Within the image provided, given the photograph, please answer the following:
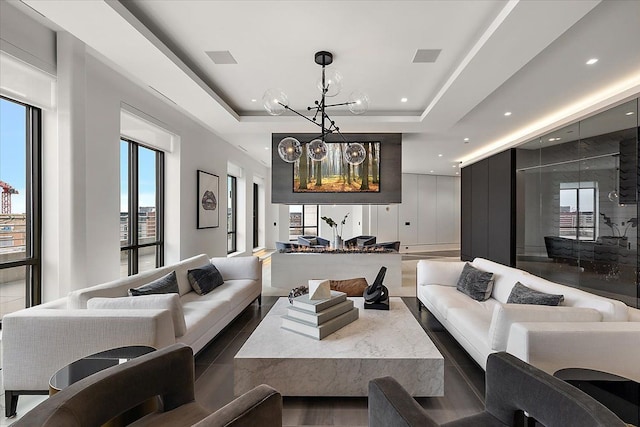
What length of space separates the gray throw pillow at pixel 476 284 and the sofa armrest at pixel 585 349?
173 centimetres

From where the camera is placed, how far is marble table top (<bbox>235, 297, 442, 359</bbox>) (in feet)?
7.21

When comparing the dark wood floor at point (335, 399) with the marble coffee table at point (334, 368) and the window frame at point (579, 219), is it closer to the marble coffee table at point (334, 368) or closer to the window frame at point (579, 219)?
the marble coffee table at point (334, 368)

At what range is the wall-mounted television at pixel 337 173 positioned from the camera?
20.4ft

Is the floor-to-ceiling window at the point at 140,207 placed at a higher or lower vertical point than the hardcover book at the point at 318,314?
higher

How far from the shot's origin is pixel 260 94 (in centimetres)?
457

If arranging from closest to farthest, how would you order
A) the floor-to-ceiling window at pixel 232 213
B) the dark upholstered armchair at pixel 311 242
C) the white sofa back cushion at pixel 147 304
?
the white sofa back cushion at pixel 147 304 → the dark upholstered armchair at pixel 311 242 → the floor-to-ceiling window at pixel 232 213

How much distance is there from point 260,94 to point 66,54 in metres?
2.18

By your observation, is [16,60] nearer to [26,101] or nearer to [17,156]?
[26,101]

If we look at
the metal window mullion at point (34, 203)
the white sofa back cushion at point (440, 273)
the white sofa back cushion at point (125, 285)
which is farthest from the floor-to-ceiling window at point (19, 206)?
the white sofa back cushion at point (440, 273)

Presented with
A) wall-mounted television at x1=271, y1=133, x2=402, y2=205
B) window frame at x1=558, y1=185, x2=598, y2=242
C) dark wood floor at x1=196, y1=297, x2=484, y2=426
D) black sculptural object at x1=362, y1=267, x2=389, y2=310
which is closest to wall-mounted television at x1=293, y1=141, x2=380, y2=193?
wall-mounted television at x1=271, y1=133, x2=402, y2=205

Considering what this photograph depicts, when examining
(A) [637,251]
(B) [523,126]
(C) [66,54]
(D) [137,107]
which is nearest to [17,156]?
(C) [66,54]

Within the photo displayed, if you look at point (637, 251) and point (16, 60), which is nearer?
point (16, 60)

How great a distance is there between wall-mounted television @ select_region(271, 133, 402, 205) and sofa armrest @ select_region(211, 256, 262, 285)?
76.4 inches

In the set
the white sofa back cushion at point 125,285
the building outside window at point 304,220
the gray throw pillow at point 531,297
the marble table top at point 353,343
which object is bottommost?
the marble table top at point 353,343
